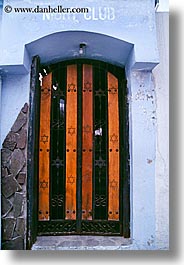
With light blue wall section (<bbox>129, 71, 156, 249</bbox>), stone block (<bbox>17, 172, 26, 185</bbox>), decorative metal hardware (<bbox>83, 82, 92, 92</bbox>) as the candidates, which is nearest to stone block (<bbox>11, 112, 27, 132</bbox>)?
stone block (<bbox>17, 172, 26, 185</bbox>)

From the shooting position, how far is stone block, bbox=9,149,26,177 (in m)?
2.41

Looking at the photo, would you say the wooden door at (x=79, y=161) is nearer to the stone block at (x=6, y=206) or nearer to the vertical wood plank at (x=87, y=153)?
the vertical wood plank at (x=87, y=153)

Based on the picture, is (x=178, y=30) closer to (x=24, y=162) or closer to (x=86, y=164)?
(x=86, y=164)

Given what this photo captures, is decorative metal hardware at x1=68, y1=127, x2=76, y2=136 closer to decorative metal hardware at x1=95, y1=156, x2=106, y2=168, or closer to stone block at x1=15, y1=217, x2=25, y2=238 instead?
decorative metal hardware at x1=95, y1=156, x2=106, y2=168

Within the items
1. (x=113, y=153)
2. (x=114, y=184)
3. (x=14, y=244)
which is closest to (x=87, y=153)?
(x=113, y=153)

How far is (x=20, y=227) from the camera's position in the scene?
2393 millimetres

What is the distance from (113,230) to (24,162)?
840 mm

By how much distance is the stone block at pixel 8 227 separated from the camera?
2.37m

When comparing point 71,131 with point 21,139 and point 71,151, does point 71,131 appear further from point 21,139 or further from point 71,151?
point 21,139

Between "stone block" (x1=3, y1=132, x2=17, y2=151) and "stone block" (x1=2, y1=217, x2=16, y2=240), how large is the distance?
471mm

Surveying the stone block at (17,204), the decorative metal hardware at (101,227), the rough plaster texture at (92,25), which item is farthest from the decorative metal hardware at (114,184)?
the rough plaster texture at (92,25)

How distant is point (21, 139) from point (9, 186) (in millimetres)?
324

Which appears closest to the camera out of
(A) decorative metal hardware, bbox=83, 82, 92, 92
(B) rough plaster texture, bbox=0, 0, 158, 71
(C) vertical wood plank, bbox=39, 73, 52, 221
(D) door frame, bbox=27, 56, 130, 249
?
(B) rough plaster texture, bbox=0, 0, 158, 71

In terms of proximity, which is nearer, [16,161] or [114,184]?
[16,161]
